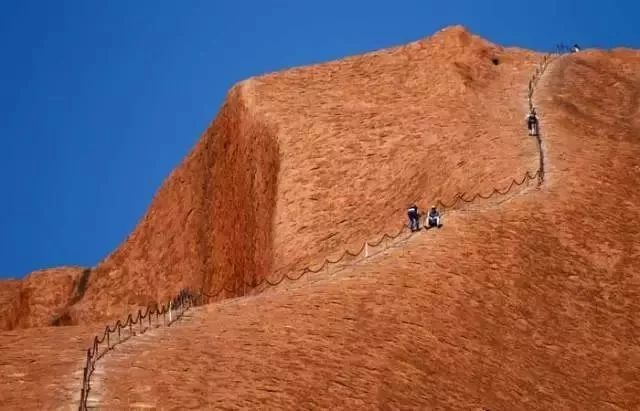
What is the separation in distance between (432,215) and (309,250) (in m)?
10.8

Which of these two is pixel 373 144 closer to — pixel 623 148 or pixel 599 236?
pixel 623 148

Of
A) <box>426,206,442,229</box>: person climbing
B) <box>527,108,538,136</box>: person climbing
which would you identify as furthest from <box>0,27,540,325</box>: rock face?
<box>426,206,442,229</box>: person climbing

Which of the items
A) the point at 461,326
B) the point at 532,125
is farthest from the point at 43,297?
the point at 461,326

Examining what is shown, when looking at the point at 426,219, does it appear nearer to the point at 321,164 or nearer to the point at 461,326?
the point at 461,326

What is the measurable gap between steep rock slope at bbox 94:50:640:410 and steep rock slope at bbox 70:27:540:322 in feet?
21.5

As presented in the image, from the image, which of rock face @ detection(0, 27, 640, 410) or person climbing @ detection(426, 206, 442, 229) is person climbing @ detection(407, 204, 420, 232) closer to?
person climbing @ detection(426, 206, 442, 229)

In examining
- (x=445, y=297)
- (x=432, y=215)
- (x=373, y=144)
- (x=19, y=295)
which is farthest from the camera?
(x=19, y=295)

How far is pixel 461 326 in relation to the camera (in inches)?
1735

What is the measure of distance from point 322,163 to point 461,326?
88.0 ft

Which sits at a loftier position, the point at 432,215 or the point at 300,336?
the point at 432,215

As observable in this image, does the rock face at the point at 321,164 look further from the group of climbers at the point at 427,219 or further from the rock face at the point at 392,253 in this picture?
the group of climbers at the point at 427,219

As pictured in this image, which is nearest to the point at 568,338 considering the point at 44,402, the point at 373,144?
the point at 44,402

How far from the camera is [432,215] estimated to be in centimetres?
5206

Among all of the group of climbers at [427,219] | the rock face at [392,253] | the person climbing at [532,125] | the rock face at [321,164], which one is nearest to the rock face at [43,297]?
the rock face at [392,253]
